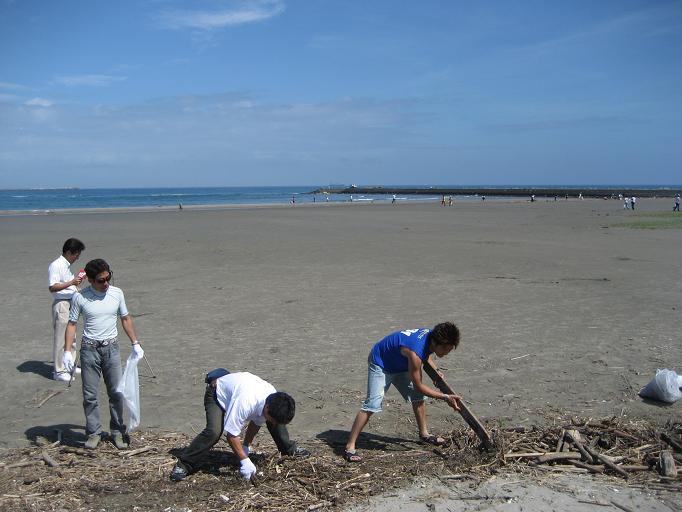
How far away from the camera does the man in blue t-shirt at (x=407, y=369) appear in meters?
5.08

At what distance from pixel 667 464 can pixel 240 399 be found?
3401mm

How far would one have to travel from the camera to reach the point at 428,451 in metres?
5.47

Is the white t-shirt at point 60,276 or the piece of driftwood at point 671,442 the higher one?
the white t-shirt at point 60,276

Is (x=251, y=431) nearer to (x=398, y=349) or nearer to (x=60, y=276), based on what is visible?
(x=398, y=349)

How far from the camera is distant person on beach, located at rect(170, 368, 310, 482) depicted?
4574 mm

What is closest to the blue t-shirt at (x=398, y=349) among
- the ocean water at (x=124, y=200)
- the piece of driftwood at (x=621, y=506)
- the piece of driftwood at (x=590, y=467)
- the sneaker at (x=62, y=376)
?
the piece of driftwood at (x=590, y=467)

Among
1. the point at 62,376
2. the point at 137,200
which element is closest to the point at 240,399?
the point at 62,376

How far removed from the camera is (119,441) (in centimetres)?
559

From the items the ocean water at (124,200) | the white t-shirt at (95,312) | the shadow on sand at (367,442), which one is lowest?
the shadow on sand at (367,442)

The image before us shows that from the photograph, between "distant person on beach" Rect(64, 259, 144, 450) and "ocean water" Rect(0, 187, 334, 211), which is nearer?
"distant person on beach" Rect(64, 259, 144, 450)

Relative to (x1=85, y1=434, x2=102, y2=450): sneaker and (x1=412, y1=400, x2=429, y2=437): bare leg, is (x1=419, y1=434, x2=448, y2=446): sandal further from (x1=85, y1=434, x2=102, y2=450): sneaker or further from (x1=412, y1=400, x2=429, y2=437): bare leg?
(x1=85, y1=434, x2=102, y2=450): sneaker

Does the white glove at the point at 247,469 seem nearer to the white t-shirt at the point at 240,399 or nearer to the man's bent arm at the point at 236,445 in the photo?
the man's bent arm at the point at 236,445

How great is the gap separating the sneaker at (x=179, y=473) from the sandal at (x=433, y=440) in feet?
7.04

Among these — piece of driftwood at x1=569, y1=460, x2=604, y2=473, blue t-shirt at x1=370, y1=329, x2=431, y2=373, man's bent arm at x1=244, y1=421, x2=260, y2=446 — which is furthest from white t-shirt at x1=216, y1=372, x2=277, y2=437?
piece of driftwood at x1=569, y1=460, x2=604, y2=473
